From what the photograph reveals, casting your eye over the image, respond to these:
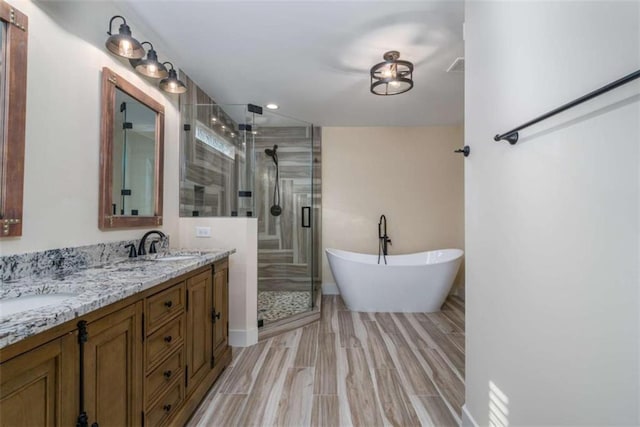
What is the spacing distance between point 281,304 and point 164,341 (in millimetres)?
2296

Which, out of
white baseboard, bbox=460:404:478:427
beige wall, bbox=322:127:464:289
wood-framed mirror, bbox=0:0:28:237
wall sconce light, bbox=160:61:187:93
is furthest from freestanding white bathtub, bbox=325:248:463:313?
wood-framed mirror, bbox=0:0:28:237

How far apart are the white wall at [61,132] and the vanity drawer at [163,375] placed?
78 cm

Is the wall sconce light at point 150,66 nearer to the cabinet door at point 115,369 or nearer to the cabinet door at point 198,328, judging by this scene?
the cabinet door at point 198,328

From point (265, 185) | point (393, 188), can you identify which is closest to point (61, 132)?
point (265, 185)

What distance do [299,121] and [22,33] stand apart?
9.74 ft

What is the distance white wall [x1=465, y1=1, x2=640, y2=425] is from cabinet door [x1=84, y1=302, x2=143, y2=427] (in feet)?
5.06

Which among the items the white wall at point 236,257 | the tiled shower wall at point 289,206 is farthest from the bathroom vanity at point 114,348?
the tiled shower wall at point 289,206

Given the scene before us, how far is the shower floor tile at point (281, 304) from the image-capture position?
3.15 m

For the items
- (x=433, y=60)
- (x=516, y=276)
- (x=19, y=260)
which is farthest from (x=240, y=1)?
(x=516, y=276)

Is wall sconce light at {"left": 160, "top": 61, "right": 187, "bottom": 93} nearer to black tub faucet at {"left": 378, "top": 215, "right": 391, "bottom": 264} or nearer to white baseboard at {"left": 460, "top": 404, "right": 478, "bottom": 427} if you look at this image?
white baseboard at {"left": 460, "top": 404, "right": 478, "bottom": 427}

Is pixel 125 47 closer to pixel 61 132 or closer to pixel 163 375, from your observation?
pixel 61 132

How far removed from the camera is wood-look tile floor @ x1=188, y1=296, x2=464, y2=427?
65.7 inches

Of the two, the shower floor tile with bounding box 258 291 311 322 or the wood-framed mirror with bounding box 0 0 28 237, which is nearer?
the wood-framed mirror with bounding box 0 0 28 237

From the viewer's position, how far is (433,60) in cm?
243
